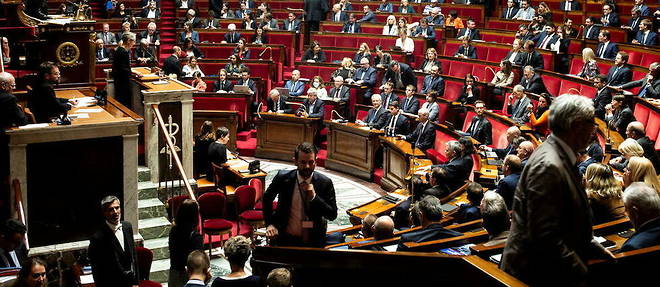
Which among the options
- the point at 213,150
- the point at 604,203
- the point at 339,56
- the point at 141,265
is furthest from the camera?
the point at 339,56

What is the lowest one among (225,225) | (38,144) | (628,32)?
(225,225)

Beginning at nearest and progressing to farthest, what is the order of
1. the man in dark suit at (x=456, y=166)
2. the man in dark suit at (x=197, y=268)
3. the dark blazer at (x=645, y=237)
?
the dark blazer at (x=645, y=237) → the man in dark suit at (x=197, y=268) → the man in dark suit at (x=456, y=166)

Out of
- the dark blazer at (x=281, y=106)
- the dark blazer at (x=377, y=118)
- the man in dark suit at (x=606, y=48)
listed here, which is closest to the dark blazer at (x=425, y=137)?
the dark blazer at (x=377, y=118)

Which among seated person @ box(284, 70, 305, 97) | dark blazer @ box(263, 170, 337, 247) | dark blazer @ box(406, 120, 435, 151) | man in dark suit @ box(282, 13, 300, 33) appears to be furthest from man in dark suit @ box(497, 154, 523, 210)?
man in dark suit @ box(282, 13, 300, 33)

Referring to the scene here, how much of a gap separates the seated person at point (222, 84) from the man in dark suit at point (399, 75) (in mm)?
2605

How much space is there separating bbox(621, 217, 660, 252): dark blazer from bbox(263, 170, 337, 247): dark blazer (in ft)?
5.21

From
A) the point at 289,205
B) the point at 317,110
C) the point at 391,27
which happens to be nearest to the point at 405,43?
the point at 391,27

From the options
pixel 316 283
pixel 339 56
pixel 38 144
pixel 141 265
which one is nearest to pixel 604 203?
pixel 316 283

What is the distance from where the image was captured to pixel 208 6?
18.1 m

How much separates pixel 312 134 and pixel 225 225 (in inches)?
185

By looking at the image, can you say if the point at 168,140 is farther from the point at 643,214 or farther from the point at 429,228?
the point at 643,214

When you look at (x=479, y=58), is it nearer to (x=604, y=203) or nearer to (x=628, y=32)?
(x=628, y=32)

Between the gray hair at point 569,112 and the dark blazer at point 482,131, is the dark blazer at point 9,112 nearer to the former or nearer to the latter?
the gray hair at point 569,112

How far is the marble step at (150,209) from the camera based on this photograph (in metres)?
7.61
